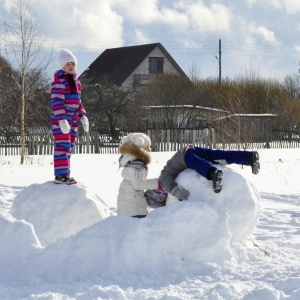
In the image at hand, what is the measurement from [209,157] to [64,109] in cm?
212

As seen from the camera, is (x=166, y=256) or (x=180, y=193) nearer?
(x=166, y=256)

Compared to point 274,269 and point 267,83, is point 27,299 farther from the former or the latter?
point 267,83

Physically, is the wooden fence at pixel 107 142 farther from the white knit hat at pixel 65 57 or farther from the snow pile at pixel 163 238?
the snow pile at pixel 163 238

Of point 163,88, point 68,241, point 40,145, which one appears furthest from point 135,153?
point 163,88

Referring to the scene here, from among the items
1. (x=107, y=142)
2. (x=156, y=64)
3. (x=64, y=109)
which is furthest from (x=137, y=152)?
(x=156, y=64)

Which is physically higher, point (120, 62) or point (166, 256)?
point (120, 62)

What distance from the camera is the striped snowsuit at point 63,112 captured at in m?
6.80

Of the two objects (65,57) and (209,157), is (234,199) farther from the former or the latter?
(65,57)

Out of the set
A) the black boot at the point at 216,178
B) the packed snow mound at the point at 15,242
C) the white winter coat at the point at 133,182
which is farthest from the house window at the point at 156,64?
the packed snow mound at the point at 15,242

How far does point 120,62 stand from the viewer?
4106cm

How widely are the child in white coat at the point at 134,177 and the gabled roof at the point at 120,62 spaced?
106ft

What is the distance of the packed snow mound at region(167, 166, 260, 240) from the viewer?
5.00 metres

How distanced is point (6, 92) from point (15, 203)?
52.4 ft

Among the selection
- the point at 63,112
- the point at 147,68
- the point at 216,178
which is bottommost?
the point at 216,178
